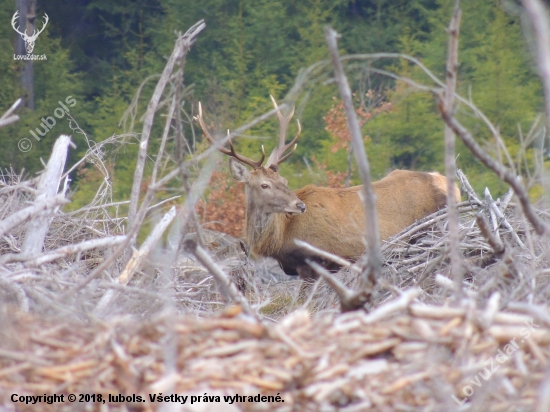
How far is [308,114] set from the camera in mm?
15391

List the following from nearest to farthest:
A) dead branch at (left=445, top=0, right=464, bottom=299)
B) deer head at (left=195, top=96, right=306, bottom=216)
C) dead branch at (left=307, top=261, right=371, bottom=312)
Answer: dead branch at (left=445, top=0, right=464, bottom=299) → dead branch at (left=307, top=261, right=371, bottom=312) → deer head at (left=195, top=96, right=306, bottom=216)

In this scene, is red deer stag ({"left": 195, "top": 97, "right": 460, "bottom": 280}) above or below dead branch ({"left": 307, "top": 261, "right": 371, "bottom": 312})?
below

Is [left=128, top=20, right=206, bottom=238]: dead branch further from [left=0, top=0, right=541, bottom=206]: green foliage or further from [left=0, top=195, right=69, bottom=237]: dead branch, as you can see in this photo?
[left=0, top=0, right=541, bottom=206]: green foliage

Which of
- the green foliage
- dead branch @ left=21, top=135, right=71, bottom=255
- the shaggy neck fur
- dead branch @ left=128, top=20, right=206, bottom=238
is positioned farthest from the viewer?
the green foliage

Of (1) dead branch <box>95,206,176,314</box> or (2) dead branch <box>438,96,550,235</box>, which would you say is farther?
(1) dead branch <box>95,206,176,314</box>

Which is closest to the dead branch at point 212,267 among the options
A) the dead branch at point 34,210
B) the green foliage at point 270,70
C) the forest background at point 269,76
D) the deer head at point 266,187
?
the dead branch at point 34,210

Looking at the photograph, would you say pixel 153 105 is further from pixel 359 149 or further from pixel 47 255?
pixel 359 149

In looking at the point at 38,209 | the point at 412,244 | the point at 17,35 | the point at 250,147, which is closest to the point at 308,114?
the point at 250,147

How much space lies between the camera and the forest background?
45.5ft

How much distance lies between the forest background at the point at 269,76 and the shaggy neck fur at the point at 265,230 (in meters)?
3.83

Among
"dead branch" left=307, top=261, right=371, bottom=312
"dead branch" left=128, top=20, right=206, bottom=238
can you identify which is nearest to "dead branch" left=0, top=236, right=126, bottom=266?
"dead branch" left=128, top=20, right=206, bottom=238

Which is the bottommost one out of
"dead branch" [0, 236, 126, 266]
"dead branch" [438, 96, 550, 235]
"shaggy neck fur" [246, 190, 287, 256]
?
"shaggy neck fur" [246, 190, 287, 256]

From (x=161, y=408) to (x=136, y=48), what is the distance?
635 inches

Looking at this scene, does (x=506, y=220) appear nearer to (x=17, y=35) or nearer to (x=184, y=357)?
(x=184, y=357)
